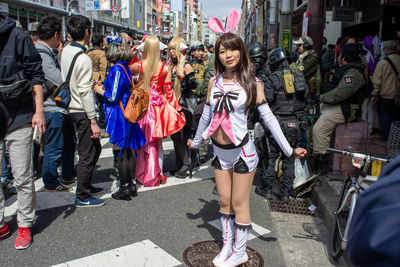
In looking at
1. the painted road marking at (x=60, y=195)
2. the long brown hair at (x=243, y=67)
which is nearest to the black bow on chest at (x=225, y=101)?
the long brown hair at (x=243, y=67)

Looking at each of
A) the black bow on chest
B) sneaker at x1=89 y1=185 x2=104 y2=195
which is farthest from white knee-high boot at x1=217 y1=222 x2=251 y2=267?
sneaker at x1=89 y1=185 x2=104 y2=195

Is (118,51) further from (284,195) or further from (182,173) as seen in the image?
(284,195)

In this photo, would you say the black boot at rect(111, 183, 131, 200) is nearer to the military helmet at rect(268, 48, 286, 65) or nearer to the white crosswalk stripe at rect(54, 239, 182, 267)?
the white crosswalk stripe at rect(54, 239, 182, 267)

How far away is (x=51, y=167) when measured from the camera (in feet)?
15.6

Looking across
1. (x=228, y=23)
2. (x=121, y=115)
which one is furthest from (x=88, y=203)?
(x=228, y=23)

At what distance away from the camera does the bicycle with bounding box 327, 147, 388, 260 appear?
3.03 m

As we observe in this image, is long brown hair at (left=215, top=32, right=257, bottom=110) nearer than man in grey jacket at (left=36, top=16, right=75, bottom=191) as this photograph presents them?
Yes

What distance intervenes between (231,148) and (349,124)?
9.72 feet

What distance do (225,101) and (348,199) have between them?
1.49m

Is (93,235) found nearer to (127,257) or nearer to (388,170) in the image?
(127,257)

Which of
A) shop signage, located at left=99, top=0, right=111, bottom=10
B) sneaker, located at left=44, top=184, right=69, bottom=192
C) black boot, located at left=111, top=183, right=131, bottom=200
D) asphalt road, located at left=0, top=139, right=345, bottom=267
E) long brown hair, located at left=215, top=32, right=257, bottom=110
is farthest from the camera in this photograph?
shop signage, located at left=99, top=0, right=111, bottom=10

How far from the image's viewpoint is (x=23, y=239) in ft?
11.3

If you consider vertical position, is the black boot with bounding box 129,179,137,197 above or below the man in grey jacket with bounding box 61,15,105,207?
below

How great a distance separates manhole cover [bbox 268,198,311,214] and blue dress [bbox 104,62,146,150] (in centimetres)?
199
